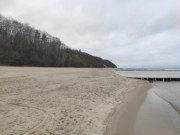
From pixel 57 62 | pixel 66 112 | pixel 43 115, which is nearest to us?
pixel 43 115

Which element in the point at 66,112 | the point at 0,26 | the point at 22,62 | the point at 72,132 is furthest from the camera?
the point at 0,26

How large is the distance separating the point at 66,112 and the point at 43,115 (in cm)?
104

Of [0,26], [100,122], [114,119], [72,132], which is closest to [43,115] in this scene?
[72,132]

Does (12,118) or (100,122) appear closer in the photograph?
(12,118)

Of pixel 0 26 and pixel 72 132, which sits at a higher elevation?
pixel 0 26

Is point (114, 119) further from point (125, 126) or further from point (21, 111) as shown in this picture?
point (21, 111)

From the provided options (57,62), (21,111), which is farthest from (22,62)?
(21,111)

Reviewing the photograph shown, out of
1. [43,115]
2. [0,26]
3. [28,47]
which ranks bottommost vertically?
[43,115]

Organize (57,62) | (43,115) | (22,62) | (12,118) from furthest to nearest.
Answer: (57,62), (22,62), (43,115), (12,118)

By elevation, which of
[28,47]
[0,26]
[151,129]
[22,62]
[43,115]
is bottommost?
[151,129]

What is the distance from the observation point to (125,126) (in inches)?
238

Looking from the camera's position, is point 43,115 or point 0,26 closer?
point 43,115

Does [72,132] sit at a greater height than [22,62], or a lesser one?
lesser

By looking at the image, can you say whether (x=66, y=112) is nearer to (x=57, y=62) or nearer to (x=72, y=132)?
(x=72, y=132)
